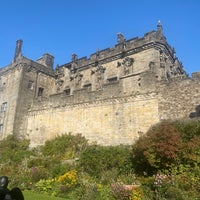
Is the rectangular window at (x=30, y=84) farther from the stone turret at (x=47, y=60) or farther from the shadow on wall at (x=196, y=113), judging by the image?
the shadow on wall at (x=196, y=113)

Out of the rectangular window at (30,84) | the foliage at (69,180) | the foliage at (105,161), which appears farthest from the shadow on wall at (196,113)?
the rectangular window at (30,84)

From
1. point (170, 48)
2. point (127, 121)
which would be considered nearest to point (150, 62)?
point (170, 48)

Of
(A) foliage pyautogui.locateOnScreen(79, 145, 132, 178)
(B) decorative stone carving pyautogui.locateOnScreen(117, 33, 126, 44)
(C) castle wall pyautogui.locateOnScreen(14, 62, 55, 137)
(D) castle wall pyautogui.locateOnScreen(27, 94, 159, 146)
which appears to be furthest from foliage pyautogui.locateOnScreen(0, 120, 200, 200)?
(B) decorative stone carving pyautogui.locateOnScreen(117, 33, 126, 44)

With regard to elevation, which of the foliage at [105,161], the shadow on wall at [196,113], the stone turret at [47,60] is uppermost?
the stone turret at [47,60]

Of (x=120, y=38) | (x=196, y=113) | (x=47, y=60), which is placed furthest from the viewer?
(x=47, y=60)

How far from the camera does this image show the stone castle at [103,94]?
18312 mm

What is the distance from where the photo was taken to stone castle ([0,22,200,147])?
1831 centimetres

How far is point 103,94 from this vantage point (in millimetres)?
21656

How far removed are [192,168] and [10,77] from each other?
78.1 feet

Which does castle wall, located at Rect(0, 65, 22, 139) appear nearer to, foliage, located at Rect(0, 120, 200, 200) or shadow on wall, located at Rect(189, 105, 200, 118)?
foliage, located at Rect(0, 120, 200, 200)

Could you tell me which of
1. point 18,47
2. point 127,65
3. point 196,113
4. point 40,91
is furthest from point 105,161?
point 18,47

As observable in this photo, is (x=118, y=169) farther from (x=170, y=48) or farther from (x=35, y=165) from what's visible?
(x=170, y=48)

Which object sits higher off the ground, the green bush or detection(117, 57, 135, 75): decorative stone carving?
detection(117, 57, 135, 75): decorative stone carving

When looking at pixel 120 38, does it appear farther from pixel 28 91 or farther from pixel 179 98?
pixel 179 98
